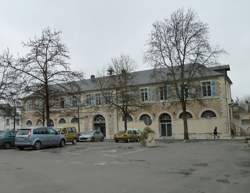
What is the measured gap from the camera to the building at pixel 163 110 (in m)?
49.5

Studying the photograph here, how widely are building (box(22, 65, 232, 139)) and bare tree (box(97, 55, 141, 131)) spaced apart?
2.26 m

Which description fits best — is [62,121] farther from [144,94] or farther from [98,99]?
[144,94]

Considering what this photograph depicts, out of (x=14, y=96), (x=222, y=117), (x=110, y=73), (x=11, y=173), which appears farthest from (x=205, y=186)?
(x=110, y=73)

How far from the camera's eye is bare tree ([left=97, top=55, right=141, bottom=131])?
4928cm

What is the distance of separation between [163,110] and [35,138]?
98.5ft

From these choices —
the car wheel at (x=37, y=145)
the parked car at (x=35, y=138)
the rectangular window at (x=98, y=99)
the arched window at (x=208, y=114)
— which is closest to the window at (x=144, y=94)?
the rectangular window at (x=98, y=99)

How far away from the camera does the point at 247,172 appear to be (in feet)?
42.7

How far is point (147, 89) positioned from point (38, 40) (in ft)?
83.3

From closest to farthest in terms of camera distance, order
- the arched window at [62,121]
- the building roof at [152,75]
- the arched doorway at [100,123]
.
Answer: the building roof at [152,75], the arched doorway at [100,123], the arched window at [62,121]

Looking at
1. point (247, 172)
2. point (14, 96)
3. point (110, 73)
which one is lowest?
point (247, 172)

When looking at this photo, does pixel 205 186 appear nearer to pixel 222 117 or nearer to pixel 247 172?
pixel 247 172

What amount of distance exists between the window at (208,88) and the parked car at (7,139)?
95.7 ft

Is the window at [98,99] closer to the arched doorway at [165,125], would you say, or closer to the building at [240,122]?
the arched doorway at [165,125]

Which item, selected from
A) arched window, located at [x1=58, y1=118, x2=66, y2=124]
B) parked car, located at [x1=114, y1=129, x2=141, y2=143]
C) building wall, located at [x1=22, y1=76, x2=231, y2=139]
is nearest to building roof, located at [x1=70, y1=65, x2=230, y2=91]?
building wall, located at [x1=22, y1=76, x2=231, y2=139]
